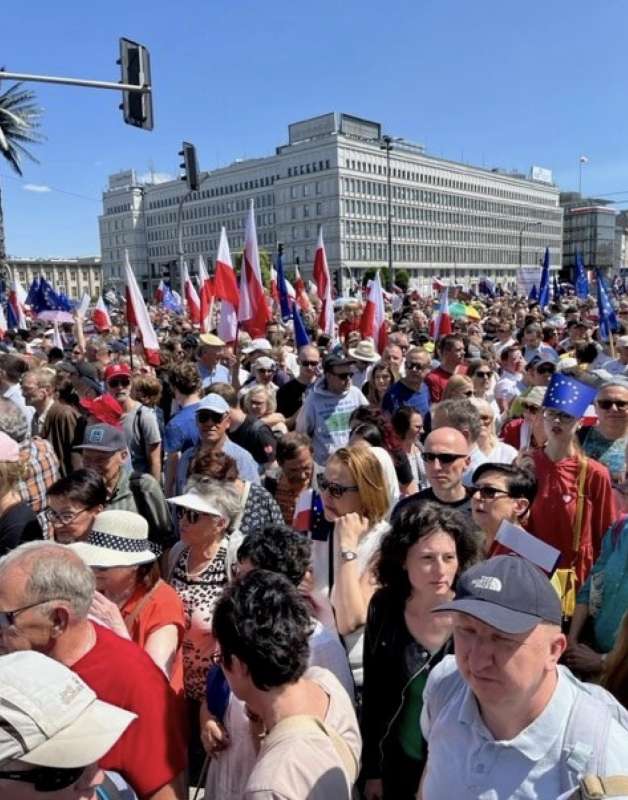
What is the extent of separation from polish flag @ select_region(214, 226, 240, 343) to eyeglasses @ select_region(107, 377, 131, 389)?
334 centimetres

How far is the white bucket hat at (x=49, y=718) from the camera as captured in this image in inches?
58.0

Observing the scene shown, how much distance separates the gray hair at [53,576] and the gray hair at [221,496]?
1109mm

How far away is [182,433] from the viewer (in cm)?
525

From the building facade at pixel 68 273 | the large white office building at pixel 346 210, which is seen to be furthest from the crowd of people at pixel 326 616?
the large white office building at pixel 346 210

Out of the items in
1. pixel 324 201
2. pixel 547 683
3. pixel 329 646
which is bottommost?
pixel 329 646

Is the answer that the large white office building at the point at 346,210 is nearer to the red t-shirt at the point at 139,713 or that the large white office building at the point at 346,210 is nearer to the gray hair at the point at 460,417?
the gray hair at the point at 460,417

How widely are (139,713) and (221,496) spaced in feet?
4.53

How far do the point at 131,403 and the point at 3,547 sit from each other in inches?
102

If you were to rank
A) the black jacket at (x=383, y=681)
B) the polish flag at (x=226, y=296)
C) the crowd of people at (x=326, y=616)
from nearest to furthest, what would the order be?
the crowd of people at (x=326, y=616) → the black jacket at (x=383, y=681) → the polish flag at (x=226, y=296)

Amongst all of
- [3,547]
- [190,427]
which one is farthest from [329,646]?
[190,427]

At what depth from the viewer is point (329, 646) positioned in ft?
7.81

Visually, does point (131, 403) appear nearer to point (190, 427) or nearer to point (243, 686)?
point (190, 427)

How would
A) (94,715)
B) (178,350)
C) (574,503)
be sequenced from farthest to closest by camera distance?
1. (178,350)
2. (574,503)
3. (94,715)

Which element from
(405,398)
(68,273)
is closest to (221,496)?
(405,398)
